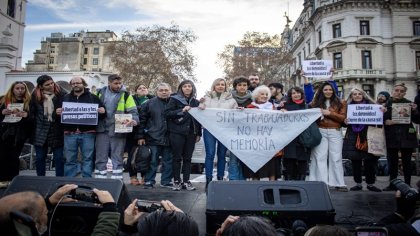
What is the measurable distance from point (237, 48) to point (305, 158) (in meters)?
38.0

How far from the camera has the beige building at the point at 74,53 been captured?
75250mm

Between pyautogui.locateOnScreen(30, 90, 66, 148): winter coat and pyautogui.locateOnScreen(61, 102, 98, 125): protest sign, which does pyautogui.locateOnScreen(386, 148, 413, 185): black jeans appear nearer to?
pyautogui.locateOnScreen(61, 102, 98, 125): protest sign

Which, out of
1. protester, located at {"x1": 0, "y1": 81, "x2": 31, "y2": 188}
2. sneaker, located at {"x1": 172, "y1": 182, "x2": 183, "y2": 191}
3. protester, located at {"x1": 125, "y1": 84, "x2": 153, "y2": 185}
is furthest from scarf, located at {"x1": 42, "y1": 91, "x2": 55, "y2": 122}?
sneaker, located at {"x1": 172, "y1": 182, "x2": 183, "y2": 191}

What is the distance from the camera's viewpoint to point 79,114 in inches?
231

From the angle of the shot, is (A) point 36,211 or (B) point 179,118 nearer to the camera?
(A) point 36,211

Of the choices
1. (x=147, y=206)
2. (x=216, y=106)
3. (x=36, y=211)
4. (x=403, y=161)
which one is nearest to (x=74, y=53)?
(x=216, y=106)

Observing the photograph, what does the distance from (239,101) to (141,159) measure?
2.07 m

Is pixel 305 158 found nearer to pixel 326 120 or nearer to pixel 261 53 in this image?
pixel 326 120

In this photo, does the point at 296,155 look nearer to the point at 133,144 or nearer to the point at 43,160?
the point at 133,144

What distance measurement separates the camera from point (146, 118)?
6594 mm

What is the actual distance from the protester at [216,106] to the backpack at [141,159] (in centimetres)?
107

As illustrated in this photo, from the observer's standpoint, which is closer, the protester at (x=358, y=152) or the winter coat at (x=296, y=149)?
the winter coat at (x=296, y=149)

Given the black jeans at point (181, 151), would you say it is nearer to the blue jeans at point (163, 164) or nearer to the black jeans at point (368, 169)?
the blue jeans at point (163, 164)

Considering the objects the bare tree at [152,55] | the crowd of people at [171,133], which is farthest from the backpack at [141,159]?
the bare tree at [152,55]
